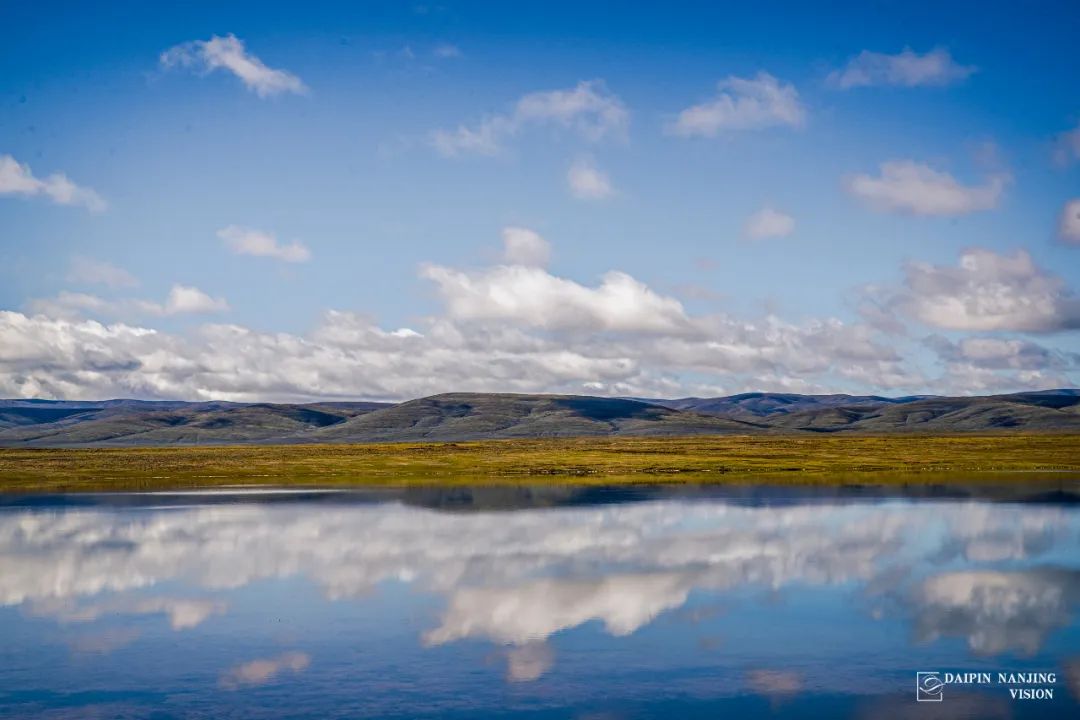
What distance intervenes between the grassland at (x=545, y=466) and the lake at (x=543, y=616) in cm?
2822

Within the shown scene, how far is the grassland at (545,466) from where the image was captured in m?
77.8

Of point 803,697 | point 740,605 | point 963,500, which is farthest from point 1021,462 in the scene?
point 803,697

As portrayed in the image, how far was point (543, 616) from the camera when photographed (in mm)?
26328

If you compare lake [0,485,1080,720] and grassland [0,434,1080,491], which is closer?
lake [0,485,1080,720]

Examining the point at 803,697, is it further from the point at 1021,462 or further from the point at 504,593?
the point at 1021,462

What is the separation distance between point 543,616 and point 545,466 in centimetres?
6669

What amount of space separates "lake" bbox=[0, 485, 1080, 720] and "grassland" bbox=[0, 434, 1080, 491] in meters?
28.2

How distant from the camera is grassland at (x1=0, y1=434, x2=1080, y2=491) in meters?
77.8

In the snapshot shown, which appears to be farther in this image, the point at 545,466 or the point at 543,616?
the point at 545,466

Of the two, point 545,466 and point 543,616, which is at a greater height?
point 545,466

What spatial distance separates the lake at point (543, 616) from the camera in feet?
62.8

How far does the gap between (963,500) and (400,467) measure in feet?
172

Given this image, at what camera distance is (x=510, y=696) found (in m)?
19.1

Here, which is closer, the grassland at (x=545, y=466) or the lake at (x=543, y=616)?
the lake at (x=543, y=616)
